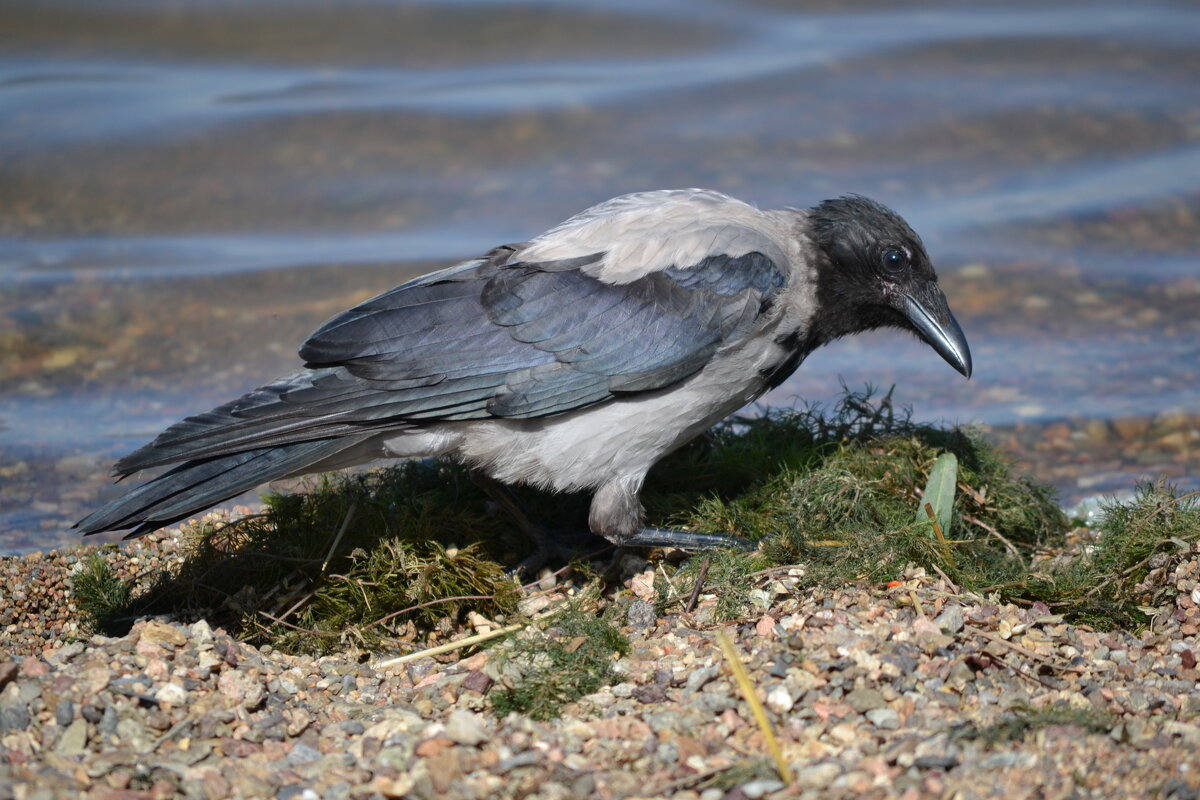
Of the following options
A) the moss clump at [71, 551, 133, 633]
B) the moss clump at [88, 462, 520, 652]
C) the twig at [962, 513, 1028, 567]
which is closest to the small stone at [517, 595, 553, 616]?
the moss clump at [88, 462, 520, 652]

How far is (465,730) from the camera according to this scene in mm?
3727

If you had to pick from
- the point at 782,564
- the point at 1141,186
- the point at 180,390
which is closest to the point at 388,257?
the point at 180,390

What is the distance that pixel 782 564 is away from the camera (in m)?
5.02

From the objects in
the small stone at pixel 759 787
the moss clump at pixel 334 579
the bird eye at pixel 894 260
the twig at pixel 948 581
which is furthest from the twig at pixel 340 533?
the bird eye at pixel 894 260

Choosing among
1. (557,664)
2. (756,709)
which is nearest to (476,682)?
(557,664)

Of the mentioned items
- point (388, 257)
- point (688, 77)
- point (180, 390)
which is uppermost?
point (688, 77)

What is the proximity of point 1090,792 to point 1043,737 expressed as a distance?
0.77 ft

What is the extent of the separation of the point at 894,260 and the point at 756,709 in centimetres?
264

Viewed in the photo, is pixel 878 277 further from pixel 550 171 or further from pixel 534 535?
pixel 550 171

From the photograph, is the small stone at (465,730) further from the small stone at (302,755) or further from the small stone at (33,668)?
the small stone at (33,668)

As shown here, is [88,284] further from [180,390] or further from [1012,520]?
[1012,520]

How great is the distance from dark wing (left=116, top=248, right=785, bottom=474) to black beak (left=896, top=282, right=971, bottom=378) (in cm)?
78

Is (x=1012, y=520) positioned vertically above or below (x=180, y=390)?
below

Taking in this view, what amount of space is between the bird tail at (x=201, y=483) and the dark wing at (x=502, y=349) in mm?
76
